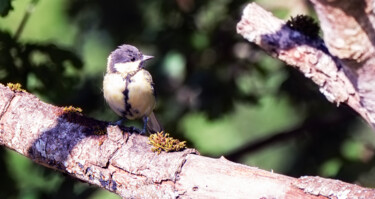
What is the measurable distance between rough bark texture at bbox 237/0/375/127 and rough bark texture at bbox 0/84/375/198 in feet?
1.58

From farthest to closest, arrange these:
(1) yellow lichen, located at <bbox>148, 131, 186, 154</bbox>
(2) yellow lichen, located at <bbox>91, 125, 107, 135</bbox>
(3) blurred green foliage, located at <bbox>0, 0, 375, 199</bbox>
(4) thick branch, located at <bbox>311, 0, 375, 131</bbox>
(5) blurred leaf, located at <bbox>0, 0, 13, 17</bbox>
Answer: (3) blurred green foliage, located at <bbox>0, 0, 375, 199</bbox> < (5) blurred leaf, located at <bbox>0, 0, 13, 17</bbox> < (2) yellow lichen, located at <bbox>91, 125, 107, 135</bbox> < (1) yellow lichen, located at <bbox>148, 131, 186, 154</bbox> < (4) thick branch, located at <bbox>311, 0, 375, 131</bbox>

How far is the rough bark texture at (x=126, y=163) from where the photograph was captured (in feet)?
10.9

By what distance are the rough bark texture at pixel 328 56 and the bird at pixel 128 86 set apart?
93cm

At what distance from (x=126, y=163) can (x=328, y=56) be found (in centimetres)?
113

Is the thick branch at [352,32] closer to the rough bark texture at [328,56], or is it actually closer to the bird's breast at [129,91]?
the rough bark texture at [328,56]

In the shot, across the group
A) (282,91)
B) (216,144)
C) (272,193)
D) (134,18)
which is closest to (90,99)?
(134,18)

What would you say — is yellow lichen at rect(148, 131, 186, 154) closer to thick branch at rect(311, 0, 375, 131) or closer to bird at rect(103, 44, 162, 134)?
bird at rect(103, 44, 162, 134)

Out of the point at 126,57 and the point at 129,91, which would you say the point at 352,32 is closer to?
the point at 129,91

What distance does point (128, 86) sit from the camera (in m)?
4.58

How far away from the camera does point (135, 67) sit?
468 cm

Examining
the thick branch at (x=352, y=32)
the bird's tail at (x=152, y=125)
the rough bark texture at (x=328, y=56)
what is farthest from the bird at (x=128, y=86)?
the thick branch at (x=352, y=32)

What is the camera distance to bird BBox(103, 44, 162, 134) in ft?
15.0

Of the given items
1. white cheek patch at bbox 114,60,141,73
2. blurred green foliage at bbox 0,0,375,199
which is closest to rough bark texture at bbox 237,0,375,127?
white cheek patch at bbox 114,60,141,73

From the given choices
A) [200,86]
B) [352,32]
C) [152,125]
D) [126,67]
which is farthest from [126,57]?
[352,32]
